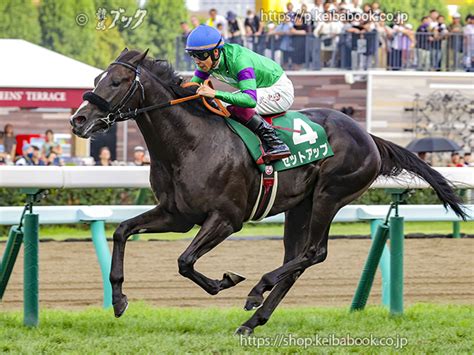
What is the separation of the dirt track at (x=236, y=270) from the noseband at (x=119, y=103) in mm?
1957

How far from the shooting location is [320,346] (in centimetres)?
492

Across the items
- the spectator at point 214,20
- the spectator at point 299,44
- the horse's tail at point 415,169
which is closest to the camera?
the horse's tail at point 415,169

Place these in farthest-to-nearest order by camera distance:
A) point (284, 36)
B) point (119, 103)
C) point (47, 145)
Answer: point (284, 36)
point (47, 145)
point (119, 103)

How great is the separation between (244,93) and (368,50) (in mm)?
12912

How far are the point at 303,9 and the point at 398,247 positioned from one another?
37.5 ft

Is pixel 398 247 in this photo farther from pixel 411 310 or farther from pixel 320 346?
pixel 320 346

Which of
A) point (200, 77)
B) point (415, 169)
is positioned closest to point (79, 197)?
point (415, 169)

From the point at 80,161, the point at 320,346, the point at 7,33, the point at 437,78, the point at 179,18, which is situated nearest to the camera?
the point at 320,346

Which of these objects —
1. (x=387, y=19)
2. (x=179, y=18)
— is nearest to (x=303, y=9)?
(x=387, y=19)

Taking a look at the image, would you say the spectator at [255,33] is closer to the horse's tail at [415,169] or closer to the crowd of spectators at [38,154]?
the crowd of spectators at [38,154]

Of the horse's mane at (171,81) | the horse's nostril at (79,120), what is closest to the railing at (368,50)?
the horse's mane at (171,81)

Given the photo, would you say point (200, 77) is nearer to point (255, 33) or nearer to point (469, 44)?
point (255, 33)

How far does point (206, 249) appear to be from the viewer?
5.21 meters

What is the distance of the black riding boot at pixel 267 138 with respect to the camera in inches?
212
